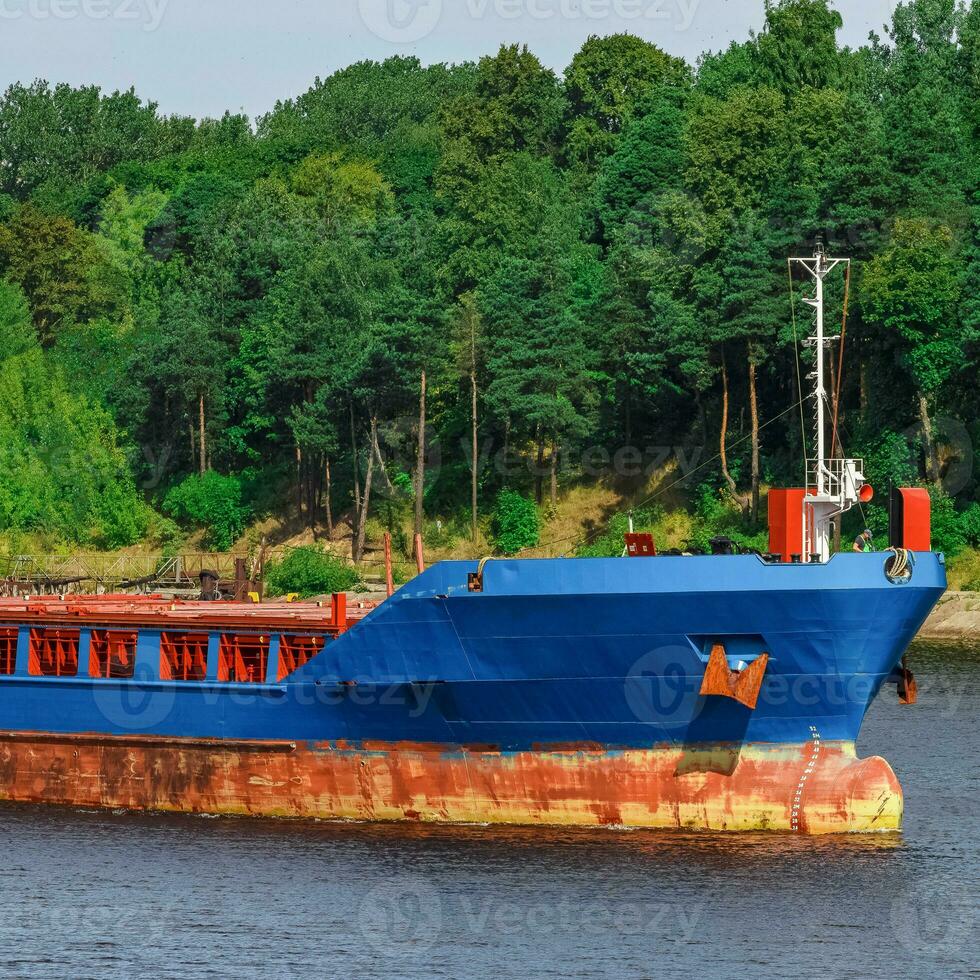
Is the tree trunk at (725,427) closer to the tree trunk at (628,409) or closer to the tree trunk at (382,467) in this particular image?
the tree trunk at (628,409)

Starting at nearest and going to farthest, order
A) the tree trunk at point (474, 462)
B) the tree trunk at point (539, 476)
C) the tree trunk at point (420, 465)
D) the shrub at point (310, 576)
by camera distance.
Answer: the tree trunk at point (420, 465), the shrub at point (310, 576), the tree trunk at point (474, 462), the tree trunk at point (539, 476)

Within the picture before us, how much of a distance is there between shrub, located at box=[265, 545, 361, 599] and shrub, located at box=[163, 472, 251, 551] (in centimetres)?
1106

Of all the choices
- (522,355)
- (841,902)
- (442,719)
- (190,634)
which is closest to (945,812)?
(841,902)

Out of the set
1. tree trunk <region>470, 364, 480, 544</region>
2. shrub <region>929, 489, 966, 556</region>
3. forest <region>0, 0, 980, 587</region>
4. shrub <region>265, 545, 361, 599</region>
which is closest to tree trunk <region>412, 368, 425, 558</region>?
forest <region>0, 0, 980, 587</region>

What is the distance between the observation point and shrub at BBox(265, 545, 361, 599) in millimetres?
87000

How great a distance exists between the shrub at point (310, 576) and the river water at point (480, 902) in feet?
156

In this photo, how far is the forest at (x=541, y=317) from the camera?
81.4m

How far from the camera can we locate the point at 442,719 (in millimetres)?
37406

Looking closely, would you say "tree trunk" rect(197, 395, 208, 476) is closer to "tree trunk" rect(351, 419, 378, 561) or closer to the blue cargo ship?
"tree trunk" rect(351, 419, 378, 561)

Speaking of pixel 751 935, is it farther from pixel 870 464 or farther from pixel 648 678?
pixel 870 464

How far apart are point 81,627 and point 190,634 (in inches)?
117

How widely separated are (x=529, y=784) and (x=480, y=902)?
4617 mm

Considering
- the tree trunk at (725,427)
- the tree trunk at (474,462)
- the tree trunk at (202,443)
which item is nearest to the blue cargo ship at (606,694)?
the tree trunk at (725,427)

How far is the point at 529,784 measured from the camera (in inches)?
1463
